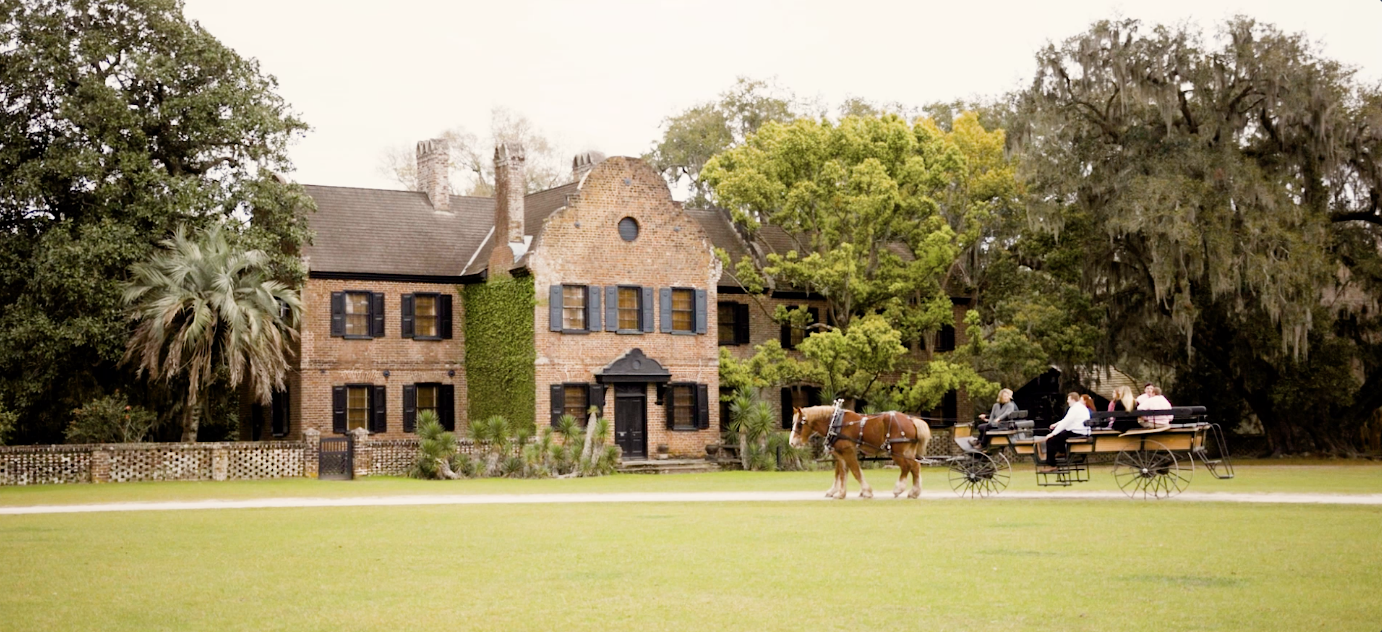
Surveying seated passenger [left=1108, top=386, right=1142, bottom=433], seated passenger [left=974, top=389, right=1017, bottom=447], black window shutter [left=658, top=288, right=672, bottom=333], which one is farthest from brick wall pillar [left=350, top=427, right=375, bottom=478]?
seated passenger [left=1108, top=386, right=1142, bottom=433]

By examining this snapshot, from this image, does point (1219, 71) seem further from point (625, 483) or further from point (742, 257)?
point (625, 483)

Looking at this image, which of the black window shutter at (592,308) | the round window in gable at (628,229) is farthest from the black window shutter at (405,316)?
the round window in gable at (628,229)

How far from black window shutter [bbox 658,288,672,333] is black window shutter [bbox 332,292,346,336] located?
8203 millimetres

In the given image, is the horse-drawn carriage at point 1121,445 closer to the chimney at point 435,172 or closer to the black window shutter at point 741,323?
the black window shutter at point 741,323

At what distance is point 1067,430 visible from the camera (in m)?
20.0

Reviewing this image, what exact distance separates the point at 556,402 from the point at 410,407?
4.34m

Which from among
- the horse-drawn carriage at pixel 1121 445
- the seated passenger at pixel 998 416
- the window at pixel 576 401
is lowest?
the horse-drawn carriage at pixel 1121 445

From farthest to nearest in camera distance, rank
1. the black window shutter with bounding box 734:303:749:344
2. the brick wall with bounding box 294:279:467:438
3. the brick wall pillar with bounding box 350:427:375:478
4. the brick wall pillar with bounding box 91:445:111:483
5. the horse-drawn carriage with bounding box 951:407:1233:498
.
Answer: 1. the black window shutter with bounding box 734:303:749:344
2. the brick wall with bounding box 294:279:467:438
3. the brick wall pillar with bounding box 350:427:375:478
4. the brick wall pillar with bounding box 91:445:111:483
5. the horse-drawn carriage with bounding box 951:407:1233:498

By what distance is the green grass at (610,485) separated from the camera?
2497 centimetres

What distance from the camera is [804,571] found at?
1187 cm

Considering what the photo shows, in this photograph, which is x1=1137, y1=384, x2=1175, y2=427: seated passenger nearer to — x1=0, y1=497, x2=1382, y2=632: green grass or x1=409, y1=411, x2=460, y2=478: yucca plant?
x1=0, y1=497, x2=1382, y2=632: green grass

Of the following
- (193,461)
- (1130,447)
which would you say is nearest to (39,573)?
(1130,447)

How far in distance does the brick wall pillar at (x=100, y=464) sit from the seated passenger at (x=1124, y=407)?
20684 mm

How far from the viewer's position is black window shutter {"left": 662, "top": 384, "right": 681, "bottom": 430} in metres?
39.4
